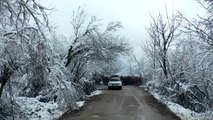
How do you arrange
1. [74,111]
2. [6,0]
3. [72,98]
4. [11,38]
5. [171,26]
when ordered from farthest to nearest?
[171,26] → [74,111] → [72,98] → [11,38] → [6,0]

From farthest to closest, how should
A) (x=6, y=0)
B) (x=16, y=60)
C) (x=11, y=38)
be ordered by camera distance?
(x=16, y=60) → (x=11, y=38) → (x=6, y=0)

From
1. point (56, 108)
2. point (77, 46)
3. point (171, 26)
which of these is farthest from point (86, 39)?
point (56, 108)

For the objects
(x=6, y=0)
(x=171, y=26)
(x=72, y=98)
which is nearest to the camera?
(x=6, y=0)

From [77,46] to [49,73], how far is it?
11857 millimetres

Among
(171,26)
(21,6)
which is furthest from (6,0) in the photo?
(171,26)

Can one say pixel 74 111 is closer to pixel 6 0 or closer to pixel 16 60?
pixel 16 60

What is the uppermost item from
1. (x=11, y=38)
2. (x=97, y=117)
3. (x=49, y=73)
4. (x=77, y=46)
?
(x=77, y=46)

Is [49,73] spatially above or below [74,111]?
above

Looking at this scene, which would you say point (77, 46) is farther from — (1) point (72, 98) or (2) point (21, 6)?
(2) point (21, 6)

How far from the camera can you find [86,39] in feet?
88.8

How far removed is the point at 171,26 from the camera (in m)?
28.6

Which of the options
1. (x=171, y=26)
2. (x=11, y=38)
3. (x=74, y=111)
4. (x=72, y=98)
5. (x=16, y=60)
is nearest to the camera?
(x=11, y=38)

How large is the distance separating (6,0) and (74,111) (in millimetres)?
9721

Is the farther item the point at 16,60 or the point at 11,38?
the point at 16,60
